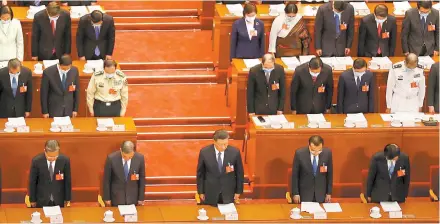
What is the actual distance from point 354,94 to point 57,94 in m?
3.66

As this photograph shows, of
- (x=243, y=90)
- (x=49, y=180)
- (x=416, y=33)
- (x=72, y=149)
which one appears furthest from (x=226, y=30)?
(x=49, y=180)

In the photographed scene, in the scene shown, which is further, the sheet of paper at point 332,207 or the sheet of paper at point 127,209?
the sheet of paper at point 332,207

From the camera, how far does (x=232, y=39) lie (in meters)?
19.5

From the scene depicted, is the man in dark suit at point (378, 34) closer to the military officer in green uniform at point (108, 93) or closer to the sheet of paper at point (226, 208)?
the military officer in green uniform at point (108, 93)

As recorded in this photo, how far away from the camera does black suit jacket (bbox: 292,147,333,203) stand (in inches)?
658

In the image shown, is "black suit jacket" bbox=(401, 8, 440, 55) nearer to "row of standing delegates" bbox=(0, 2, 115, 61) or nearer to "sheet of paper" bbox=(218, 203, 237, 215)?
"row of standing delegates" bbox=(0, 2, 115, 61)

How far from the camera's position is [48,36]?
19297mm

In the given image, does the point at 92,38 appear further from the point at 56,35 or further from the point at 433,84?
the point at 433,84

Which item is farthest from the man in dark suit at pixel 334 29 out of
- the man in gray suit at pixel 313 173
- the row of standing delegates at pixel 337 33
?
the man in gray suit at pixel 313 173

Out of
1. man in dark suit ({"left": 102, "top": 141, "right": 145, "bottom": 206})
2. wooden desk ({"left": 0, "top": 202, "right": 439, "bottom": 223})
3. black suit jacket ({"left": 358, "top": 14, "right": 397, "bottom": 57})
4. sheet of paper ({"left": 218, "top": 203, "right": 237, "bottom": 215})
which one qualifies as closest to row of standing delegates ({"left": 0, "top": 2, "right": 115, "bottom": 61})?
man in dark suit ({"left": 102, "top": 141, "right": 145, "bottom": 206})

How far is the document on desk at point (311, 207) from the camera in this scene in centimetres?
1636

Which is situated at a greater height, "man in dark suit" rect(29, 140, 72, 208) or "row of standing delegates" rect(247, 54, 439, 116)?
"row of standing delegates" rect(247, 54, 439, 116)

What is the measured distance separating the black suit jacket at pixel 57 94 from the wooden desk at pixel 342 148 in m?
2.22

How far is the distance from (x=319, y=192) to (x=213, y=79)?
404 centimetres
